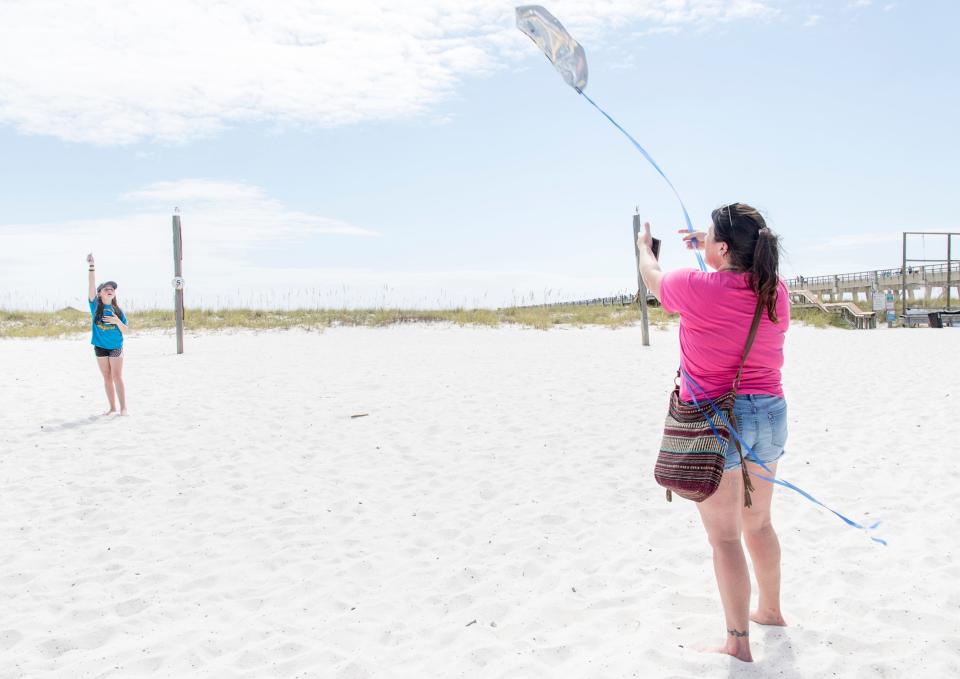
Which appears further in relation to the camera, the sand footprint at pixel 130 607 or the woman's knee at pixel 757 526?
the sand footprint at pixel 130 607

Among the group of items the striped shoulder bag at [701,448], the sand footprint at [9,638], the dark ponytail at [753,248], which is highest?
the dark ponytail at [753,248]

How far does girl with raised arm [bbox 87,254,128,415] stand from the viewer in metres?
7.83

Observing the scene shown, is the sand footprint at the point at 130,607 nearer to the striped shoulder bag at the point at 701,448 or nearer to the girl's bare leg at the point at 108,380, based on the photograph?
the striped shoulder bag at the point at 701,448

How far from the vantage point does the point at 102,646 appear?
10.4ft

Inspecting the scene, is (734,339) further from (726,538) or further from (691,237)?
(726,538)

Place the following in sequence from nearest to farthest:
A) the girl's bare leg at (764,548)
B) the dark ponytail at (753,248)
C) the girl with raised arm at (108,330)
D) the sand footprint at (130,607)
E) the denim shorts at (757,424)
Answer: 1. the dark ponytail at (753,248)
2. the denim shorts at (757,424)
3. the girl's bare leg at (764,548)
4. the sand footprint at (130,607)
5. the girl with raised arm at (108,330)

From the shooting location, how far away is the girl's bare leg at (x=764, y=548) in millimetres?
2730

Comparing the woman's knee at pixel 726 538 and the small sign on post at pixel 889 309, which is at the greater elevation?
the small sign on post at pixel 889 309

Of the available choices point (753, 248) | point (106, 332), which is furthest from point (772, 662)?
point (106, 332)

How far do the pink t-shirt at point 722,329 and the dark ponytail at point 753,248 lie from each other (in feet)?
0.12

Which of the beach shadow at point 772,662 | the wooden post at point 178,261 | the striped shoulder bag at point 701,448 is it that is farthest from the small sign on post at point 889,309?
the striped shoulder bag at point 701,448

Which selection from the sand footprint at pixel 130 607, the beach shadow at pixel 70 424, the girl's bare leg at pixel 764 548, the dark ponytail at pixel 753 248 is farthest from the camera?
the beach shadow at pixel 70 424

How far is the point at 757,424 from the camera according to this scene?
2518mm

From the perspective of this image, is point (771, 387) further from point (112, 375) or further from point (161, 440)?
point (112, 375)
